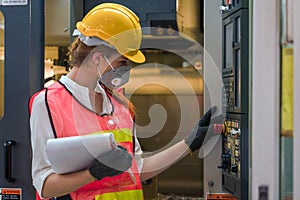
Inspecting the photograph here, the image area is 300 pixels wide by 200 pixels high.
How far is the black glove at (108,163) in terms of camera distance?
1.72 m

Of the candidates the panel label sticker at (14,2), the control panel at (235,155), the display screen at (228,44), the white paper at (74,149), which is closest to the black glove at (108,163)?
the white paper at (74,149)

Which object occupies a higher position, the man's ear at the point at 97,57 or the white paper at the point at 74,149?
the man's ear at the point at 97,57

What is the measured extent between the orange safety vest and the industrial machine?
0.44m

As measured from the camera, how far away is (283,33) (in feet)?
3.69

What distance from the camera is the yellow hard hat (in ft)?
6.24

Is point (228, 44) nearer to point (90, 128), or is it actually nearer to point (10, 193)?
point (90, 128)

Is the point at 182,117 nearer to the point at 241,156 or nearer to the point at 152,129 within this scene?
the point at 152,129

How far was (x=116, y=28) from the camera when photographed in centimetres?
193

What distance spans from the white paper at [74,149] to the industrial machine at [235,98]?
1.91 ft

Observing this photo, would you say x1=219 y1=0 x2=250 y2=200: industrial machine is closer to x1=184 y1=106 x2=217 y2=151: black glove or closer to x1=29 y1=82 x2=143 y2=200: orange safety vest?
x1=184 y1=106 x2=217 y2=151: black glove

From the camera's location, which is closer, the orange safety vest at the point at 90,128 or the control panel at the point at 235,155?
the orange safety vest at the point at 90,128

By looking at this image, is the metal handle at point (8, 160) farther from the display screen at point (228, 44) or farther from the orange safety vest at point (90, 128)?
the display screen at point (228, 44)

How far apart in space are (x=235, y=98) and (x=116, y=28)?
2.02ft

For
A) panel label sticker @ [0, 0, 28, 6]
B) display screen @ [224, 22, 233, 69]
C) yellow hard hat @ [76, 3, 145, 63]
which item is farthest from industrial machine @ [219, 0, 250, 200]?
panel label sticker @ [0, 0, 28, 6]
